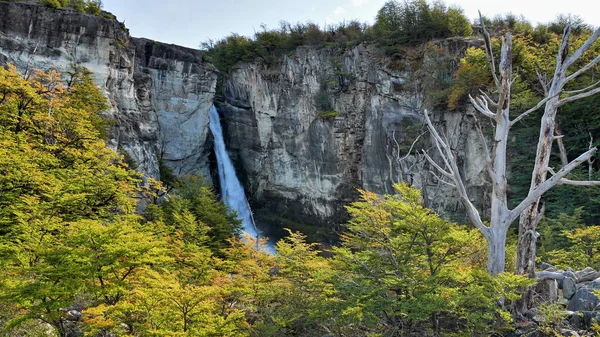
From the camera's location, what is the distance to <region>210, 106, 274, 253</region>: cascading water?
1152 inches

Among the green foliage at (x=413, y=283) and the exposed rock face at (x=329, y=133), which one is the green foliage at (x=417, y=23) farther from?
the green foliage at (x=413, y=283)

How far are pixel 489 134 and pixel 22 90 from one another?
781 inches

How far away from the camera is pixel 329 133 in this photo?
2786 centimetres

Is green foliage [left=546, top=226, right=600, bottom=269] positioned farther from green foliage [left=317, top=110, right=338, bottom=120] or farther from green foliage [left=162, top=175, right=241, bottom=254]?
green foliage [left=317, top=110, right=338, bottom=120]

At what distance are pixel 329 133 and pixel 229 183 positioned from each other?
29.5 feet

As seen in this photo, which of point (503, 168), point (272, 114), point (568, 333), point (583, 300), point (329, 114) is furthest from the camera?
point (272, 114)

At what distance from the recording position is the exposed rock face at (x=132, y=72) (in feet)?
67.1

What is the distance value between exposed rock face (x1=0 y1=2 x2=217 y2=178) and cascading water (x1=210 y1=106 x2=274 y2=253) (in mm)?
1509

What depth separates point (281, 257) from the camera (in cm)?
938

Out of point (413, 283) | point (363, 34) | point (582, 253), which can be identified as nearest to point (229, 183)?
point (363, 34)

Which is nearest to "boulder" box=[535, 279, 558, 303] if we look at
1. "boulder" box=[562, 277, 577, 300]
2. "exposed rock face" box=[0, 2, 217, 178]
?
"boulder" box=[562, 277, 577, 300]

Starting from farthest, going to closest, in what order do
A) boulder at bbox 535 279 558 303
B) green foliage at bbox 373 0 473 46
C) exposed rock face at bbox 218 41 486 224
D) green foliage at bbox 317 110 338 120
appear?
green foliage at bbox 317 110 338 120
green foliage at bbox 373 0 473 46
exposed rock face at bbox 218 41 486 224
boulder at bbox 535 279 558 303

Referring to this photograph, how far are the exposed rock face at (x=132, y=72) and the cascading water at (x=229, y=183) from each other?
1.51 meters

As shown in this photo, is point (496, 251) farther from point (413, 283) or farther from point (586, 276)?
point (413, 283)
